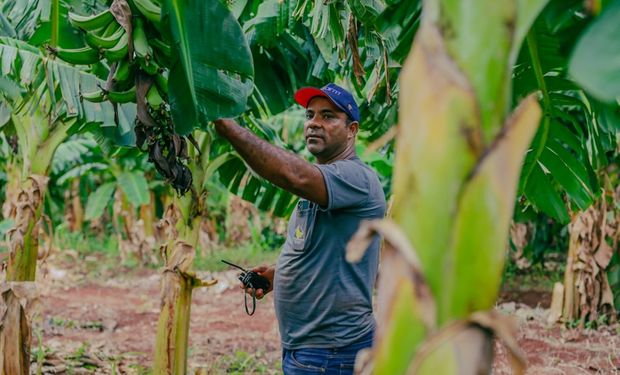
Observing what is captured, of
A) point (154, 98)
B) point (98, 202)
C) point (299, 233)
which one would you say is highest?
point (98, 202)

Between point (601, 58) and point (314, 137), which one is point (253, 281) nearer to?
point (314, 137)

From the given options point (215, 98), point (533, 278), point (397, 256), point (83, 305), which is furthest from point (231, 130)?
point (533, 278)

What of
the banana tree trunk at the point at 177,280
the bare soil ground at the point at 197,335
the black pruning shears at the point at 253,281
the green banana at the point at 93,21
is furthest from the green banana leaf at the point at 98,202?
the green banana at the point at 93,21

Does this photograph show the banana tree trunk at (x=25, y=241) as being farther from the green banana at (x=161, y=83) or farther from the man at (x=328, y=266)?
the green banana at (x=161, y=83)

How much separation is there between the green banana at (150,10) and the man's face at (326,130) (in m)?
0.84

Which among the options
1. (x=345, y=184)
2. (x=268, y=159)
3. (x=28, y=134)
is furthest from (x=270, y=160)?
(x=28, y=134)

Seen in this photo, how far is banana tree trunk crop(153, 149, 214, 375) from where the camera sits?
4055mm

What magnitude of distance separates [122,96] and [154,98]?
0.31 feet

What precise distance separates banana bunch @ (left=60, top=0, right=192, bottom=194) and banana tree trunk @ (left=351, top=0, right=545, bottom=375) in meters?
1.18

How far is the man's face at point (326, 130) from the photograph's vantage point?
2.63 metres

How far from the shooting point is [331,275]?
2508 mm

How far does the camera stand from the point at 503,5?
89 centimetres

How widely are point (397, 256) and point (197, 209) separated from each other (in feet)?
11.3

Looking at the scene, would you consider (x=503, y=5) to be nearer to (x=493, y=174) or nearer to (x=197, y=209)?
(x=493, y=174)
